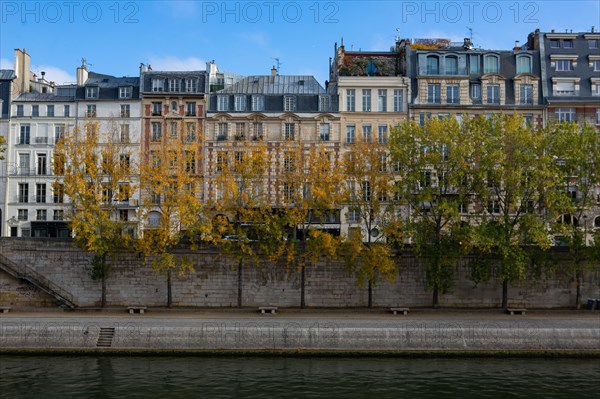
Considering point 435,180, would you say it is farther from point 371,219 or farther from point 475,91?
point 475,91

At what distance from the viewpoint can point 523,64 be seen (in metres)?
60.9

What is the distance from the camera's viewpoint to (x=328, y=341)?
33.8 meters

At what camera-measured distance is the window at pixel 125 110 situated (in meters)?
61.1

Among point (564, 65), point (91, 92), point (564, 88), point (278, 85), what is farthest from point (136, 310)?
point (564, 65)

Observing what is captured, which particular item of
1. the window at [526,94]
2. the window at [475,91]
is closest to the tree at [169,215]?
the window at [475,91]

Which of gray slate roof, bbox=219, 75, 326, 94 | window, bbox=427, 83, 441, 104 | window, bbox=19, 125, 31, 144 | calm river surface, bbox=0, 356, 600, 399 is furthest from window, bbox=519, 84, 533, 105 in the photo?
window, bbox=19, 125, 31, 144

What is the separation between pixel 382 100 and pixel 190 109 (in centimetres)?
1634

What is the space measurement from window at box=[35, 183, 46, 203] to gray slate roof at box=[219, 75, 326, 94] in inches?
686

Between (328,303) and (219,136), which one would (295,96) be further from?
(328,303)

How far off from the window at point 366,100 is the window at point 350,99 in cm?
76

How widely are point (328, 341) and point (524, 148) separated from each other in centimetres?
1818

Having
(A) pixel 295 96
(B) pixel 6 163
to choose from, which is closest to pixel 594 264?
(A) pixel 295 96

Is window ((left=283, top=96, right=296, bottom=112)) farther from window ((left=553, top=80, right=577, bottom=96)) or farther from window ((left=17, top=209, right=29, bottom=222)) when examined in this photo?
window ((left=17, top=209, right=29, bottom=222))

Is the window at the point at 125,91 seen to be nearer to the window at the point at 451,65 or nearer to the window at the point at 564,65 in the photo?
the window at the point at 451,65
